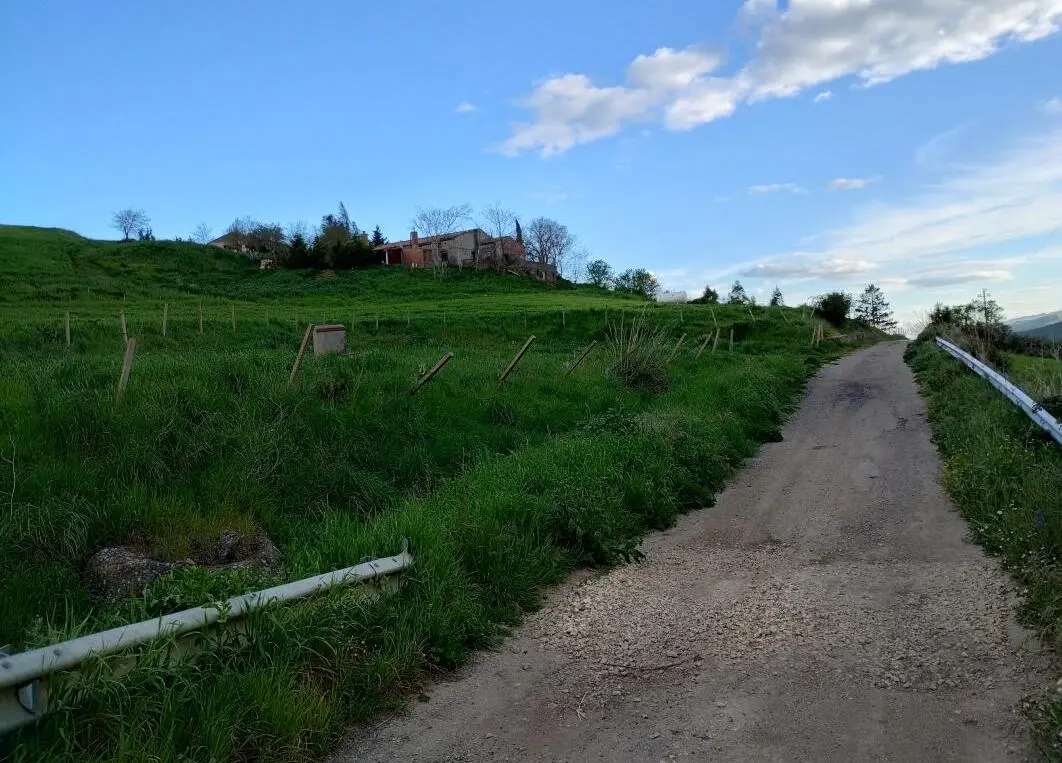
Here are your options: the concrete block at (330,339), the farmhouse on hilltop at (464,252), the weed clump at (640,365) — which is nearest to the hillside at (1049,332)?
the weed clump at (640,365)

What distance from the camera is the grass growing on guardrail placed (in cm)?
467

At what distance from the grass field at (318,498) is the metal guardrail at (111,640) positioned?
0.29 ft

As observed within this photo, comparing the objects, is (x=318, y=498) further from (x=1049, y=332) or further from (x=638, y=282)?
(x=638, y=282)

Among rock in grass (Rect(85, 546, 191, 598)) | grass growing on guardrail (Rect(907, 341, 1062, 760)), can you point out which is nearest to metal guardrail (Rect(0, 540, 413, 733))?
rock in grass (Rect(85, 546, 191, 598))

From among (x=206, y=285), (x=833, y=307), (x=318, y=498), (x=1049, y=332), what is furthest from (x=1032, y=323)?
(x=206, y=285)

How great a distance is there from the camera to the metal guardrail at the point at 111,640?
3.18m

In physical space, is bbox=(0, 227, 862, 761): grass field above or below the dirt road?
above

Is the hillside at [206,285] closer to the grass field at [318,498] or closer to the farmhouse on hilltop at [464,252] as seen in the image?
the farmhouse on hilltop at [464,252]

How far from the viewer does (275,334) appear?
2636 cm

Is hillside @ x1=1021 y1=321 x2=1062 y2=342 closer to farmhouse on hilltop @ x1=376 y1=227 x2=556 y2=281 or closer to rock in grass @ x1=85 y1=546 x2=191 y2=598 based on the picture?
rock in grass @ x1=85 y1=546 x2=191 y2=598

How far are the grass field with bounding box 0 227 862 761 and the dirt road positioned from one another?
0.40m

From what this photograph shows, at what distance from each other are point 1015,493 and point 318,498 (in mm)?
7301

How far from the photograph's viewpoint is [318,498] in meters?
8.81

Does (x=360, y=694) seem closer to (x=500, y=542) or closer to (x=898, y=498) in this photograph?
(x=500, y=542)
